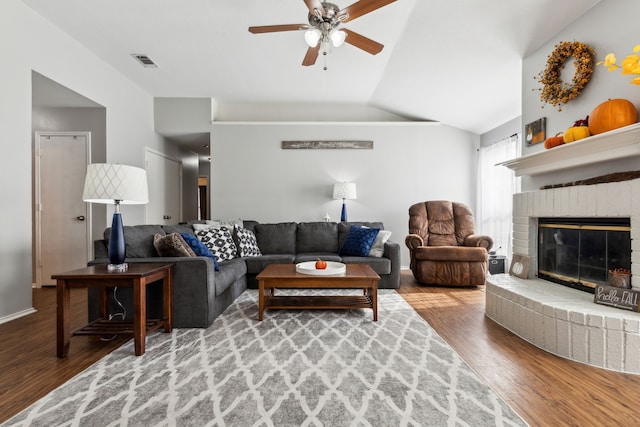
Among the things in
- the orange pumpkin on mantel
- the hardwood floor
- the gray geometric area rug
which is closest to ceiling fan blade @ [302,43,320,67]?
the orange pumpkin on mantel

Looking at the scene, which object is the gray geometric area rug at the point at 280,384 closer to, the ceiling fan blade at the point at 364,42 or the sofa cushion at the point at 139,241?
the sofa cushion at the point at 139,241

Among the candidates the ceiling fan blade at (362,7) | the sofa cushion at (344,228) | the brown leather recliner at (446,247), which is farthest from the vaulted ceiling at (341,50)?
the sofa cushion at (344,228)

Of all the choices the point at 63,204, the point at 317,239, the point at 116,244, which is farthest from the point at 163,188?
the point at 116,244

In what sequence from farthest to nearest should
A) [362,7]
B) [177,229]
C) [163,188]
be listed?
[163,188], [177,229], [362,7]

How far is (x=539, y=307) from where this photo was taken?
7.08 feet

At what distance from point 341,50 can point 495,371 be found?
3580 mm

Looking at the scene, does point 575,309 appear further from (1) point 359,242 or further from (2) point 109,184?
(2) point 109,184

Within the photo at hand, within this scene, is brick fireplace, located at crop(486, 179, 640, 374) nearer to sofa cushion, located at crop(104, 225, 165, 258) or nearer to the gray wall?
sofa cushion, located at crop(104, 225, 165, 258)

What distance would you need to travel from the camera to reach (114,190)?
217 centimetres

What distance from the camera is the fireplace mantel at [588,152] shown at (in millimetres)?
1988

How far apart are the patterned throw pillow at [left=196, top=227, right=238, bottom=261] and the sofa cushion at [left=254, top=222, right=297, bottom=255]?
718 millimetres

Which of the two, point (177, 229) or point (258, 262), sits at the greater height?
point (177, 229)

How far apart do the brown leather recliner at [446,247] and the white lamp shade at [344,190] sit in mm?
1015

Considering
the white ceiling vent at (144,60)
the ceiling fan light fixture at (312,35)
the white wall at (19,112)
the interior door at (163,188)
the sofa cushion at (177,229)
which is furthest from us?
the interior door at (163,188)
